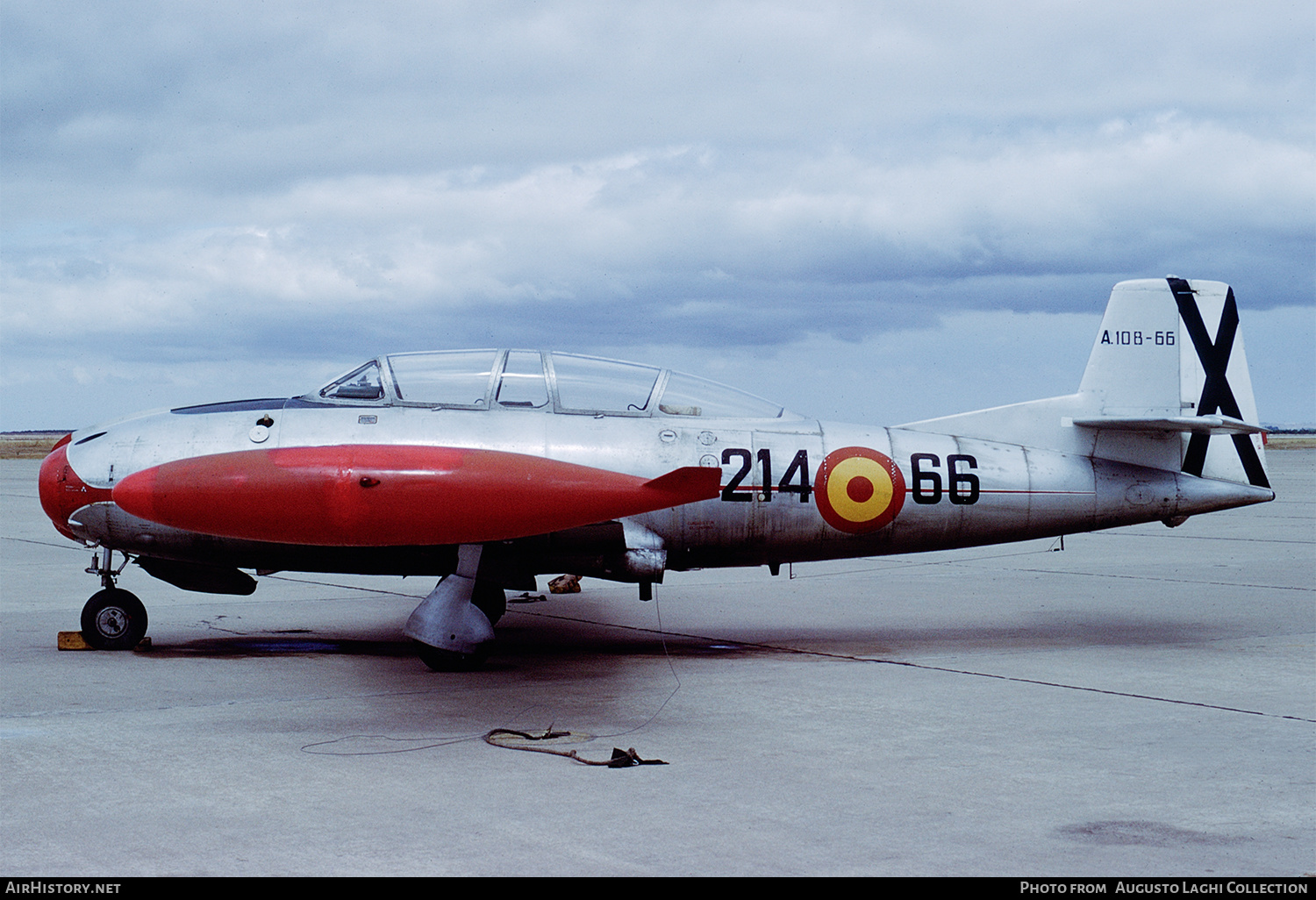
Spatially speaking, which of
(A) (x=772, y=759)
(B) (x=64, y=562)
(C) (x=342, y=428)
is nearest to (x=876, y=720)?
(A) (x=772, y=759)

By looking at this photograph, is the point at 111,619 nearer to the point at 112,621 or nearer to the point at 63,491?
the point at 112,621

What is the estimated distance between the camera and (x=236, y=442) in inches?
336

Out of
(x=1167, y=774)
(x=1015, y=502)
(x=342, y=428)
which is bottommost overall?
(x=1167, y=774)

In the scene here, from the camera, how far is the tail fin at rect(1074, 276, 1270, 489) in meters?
9.98

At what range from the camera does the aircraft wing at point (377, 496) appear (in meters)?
6.84

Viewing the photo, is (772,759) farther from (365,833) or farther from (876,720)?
(365,833)

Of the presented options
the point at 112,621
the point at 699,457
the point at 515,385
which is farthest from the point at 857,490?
the point at 112,621

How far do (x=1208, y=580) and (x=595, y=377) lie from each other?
8.85 meters

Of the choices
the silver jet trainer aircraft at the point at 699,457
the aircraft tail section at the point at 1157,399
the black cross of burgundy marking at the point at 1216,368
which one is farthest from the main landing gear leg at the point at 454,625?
the black cross of burgundy marking at the point at 1216,368

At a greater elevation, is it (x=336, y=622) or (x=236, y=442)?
(x=236, y=442)

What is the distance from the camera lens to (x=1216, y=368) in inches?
408

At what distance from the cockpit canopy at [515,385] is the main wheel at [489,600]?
130 cm

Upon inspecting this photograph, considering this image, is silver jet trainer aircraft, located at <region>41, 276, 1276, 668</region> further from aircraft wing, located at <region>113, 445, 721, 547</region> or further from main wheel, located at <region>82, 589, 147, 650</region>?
aircraft wing, located at <region>113, 445, 721, 547</region>

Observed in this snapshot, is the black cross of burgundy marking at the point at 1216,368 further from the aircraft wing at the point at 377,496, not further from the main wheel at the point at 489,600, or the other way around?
the main wheel at the point at 489,600
